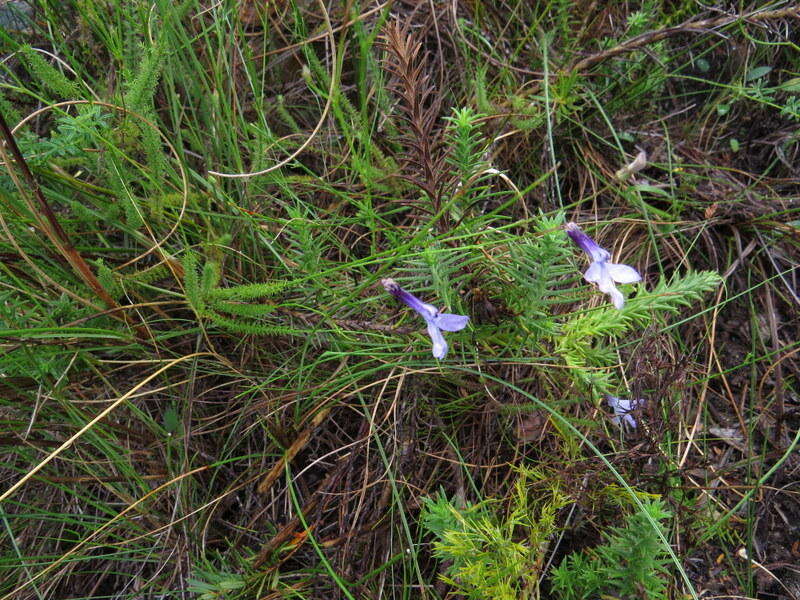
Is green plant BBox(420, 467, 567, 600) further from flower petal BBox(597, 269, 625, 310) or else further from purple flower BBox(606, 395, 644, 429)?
flower petal BBox(597, 269, 625, 310)

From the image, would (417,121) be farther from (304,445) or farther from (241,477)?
(241,477)

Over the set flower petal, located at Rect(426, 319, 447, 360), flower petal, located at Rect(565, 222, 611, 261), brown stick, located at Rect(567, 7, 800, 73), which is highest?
brown stick, located at Rect(567, 7, 800, 73)

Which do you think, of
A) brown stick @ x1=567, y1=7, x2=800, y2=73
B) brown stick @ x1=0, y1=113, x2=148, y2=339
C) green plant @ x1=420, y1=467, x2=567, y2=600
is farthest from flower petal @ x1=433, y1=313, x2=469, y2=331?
brown stick @ x1=567, y1=7, x2=800, y2=73

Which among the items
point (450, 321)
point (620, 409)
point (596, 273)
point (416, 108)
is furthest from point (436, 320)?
point (620, 409)

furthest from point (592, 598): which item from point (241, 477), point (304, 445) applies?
point (241, 477)

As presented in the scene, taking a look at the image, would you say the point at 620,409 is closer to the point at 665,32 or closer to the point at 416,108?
the point at 416,108

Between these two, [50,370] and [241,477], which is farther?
[241,477]

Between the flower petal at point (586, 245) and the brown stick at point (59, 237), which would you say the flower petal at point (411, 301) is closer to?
the flower petal at point (586, 245)
